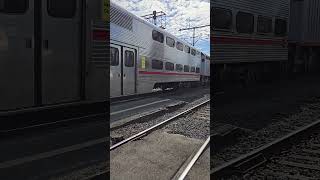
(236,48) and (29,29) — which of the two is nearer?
(29,29)

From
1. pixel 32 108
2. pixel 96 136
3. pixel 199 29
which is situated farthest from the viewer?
pixel 32 108

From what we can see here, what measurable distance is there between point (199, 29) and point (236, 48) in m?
2.99

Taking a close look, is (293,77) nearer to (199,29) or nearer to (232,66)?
(232,66)

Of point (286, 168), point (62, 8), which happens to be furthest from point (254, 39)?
point (62, 8)

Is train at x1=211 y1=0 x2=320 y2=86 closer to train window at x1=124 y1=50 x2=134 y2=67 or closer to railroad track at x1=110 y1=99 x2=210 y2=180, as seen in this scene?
railroad track at x1=110 y1=99 x2=210 y2=180

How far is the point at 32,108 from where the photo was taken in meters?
2.75

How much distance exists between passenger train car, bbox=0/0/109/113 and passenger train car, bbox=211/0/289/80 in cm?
93

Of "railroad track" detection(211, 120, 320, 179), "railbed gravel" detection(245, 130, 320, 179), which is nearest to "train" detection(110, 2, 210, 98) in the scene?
"railroad track" detection(211, 120, 320, 179)

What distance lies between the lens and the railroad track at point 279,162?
13.3 feet

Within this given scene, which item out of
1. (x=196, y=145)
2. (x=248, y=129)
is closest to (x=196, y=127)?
(x=196, y=145)

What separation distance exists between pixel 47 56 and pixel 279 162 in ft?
10.5

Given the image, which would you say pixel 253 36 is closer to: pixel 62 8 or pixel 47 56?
pixel 62 8

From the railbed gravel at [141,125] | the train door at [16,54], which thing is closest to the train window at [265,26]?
the railbed gravel at [141,125]

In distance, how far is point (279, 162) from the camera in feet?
15.4
